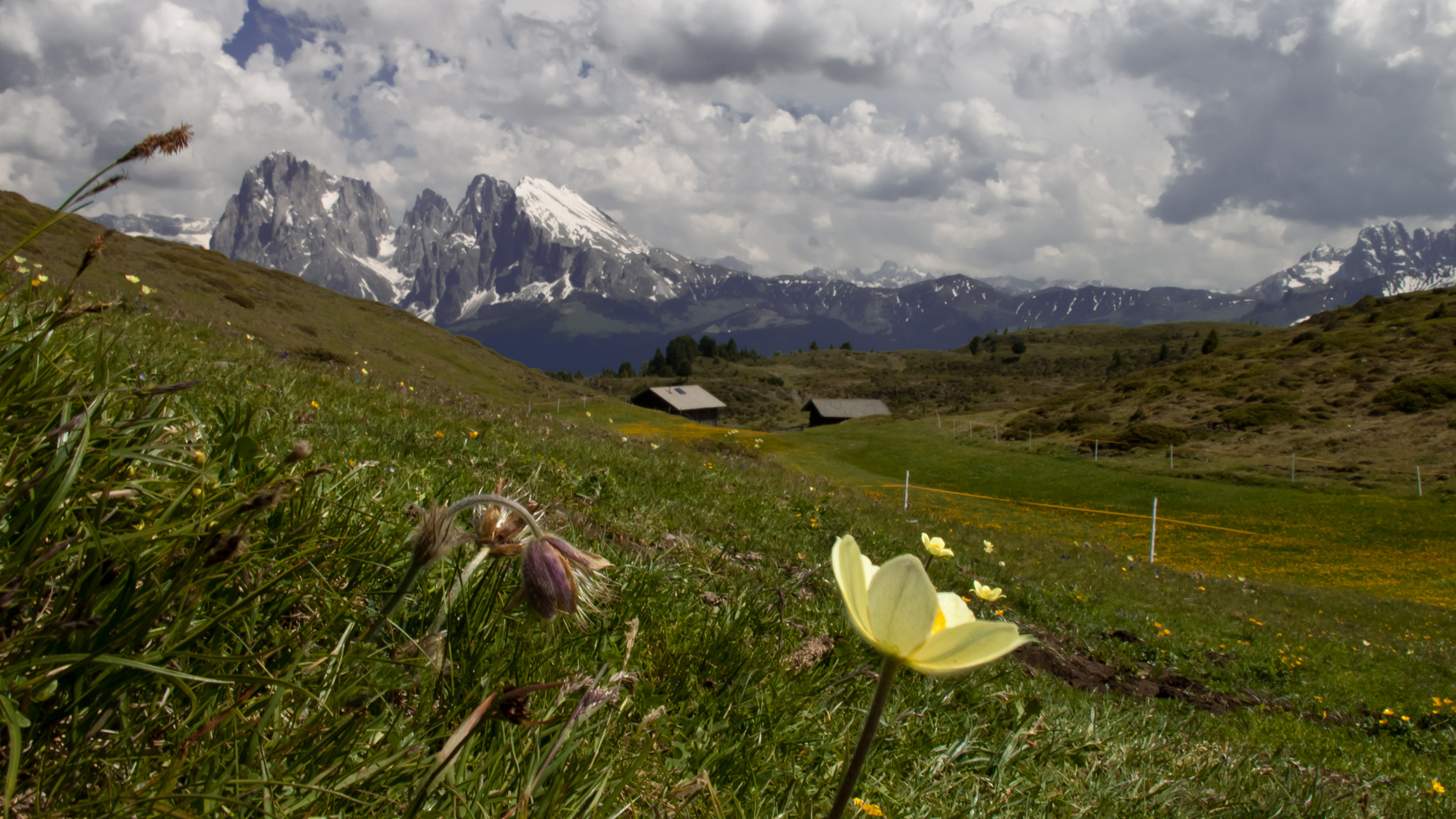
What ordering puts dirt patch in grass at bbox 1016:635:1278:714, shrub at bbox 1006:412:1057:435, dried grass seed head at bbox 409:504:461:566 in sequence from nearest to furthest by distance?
dried grass seed head at bbox 409:504:461:566
dirt patch in grass at bbox 1016:635:1278:714
shrub at bbox 1006:412:1057:435

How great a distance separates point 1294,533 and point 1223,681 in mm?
25152

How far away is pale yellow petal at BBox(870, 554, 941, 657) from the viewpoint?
1093 millimetres

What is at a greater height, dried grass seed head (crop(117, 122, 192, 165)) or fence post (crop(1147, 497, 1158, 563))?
dried grass seed head (crop(117, 122, 192, 165))

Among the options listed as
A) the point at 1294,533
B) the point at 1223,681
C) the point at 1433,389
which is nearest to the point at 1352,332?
the point at 1433,389

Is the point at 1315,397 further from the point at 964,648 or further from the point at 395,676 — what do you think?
the point at 395,676

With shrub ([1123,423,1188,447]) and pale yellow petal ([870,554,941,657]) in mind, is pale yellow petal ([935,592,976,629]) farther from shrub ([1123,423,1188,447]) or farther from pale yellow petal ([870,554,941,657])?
shrub ([1123,423,1188,447])

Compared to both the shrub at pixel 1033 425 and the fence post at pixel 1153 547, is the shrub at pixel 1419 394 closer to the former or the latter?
the shrub at pixel 1033 425

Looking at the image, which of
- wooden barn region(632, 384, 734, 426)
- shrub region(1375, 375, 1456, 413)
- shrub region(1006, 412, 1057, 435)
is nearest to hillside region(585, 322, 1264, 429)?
wooden barn region(632, 384, 734, 426)

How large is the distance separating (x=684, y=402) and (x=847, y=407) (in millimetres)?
30138

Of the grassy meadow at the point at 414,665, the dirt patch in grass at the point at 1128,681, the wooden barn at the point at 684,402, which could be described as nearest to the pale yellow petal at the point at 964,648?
the grassy meadow at the point at 414,665

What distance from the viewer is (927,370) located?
18475 centimetres

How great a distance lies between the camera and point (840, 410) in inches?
5069

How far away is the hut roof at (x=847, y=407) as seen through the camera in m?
127

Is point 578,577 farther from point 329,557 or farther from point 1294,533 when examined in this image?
point 1294,533
